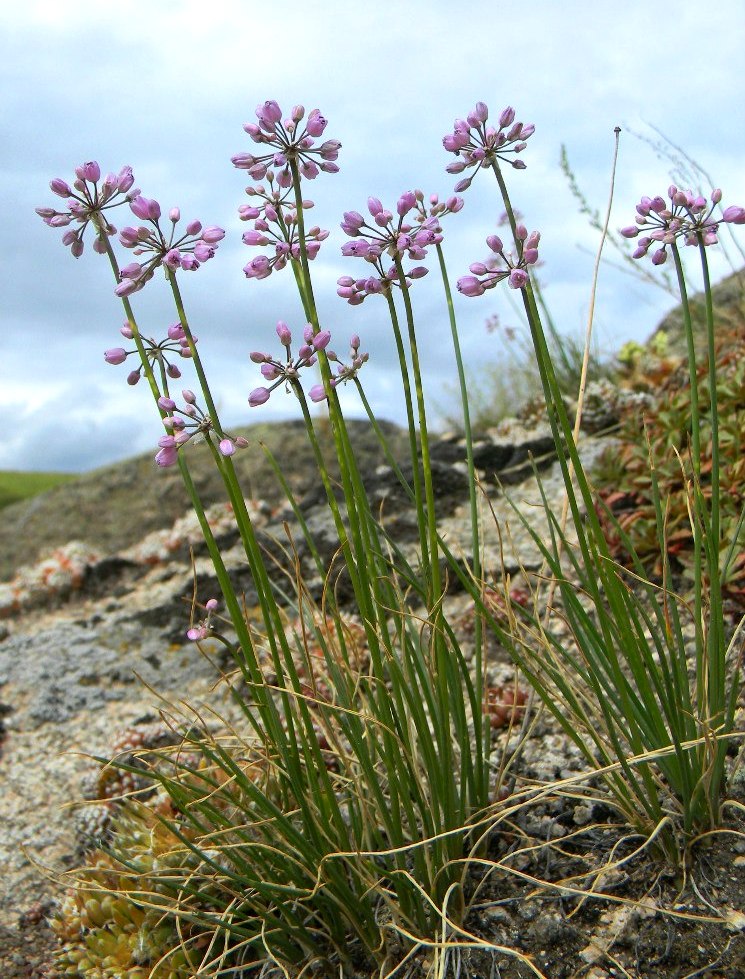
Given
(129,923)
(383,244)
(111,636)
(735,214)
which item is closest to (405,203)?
(383,244)

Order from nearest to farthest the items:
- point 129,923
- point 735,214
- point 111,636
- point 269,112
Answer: point 269,112 → point 735,214 → point 129,923 → point 111,636

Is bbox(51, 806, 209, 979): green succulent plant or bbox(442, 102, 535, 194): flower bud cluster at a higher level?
bbox(442, 102, 535, 194): flower bud cluster

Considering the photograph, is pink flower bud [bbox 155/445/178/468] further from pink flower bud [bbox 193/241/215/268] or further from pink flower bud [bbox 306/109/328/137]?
pink flower bud [bbox 306/109/328/137]

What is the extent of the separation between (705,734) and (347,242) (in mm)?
1603

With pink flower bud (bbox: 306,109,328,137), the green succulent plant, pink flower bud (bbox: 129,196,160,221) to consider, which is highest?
pink flower bud (bbox: 306,109,328,137)

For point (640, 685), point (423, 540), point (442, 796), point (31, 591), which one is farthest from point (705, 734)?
point (31, 591)

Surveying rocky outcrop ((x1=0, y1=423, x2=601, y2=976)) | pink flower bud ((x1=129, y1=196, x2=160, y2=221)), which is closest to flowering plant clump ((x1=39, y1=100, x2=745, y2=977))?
pink flower bud ((x1=129, y1=196, x2=160, y2=221))

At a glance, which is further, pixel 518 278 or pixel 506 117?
pixel 506 117

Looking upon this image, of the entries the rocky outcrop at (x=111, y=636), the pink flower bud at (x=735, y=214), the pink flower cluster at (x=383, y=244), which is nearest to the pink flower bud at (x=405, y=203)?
the pink flower cluster at (x=383, y=244)

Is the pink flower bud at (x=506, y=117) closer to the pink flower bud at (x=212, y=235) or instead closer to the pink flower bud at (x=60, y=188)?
the pink flower bud at (x=212, y=235)

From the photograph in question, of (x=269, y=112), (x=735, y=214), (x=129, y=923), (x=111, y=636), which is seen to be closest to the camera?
(x=269, y=112)

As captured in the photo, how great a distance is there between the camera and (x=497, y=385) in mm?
9891

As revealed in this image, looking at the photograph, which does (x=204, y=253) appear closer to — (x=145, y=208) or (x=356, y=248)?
(x=145, y=208)

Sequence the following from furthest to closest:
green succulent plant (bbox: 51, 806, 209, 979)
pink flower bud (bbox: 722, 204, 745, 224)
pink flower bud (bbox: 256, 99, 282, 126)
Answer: green succulent plant (bbox: 51, 806, 209, 979) → pink flower bud (bbox: 722, 204, 745, 224) → pink flower bud (bbox: 256, 99, 282, 126)
